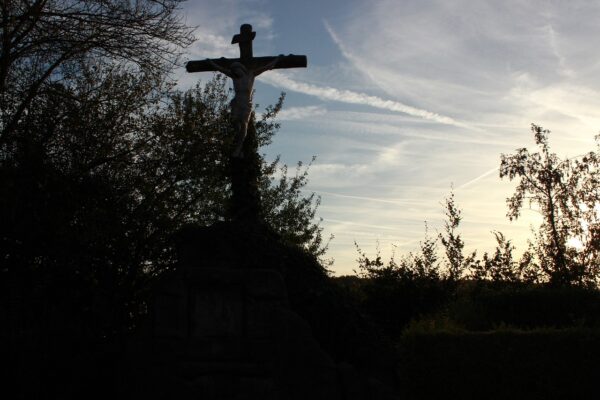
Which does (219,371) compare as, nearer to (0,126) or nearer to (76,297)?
(76,297)

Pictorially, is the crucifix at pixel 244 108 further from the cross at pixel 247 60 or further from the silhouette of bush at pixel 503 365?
the silhouette of bush at pixel 503 365

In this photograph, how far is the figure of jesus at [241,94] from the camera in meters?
11.4

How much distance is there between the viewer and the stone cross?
11.5m

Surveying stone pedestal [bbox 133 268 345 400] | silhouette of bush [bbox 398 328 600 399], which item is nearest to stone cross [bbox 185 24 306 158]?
stone pedestal [bbox 133 268 345 400]

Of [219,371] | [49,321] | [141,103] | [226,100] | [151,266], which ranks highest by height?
[226,100]

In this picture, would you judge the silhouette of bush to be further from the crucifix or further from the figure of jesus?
the figure of jesus

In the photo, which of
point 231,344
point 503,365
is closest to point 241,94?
point 231,344

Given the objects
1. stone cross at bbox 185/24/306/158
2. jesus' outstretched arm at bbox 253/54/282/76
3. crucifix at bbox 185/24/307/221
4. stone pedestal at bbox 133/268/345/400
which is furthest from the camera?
jesus' outstretched arm at bbox 253/54/282/76

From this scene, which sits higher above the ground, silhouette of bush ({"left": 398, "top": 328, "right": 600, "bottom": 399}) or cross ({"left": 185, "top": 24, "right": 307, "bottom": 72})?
cross ({"left": 185, "top": 24, "right": 307, "bottom": 72})

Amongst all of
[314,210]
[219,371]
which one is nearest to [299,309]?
[219,371]

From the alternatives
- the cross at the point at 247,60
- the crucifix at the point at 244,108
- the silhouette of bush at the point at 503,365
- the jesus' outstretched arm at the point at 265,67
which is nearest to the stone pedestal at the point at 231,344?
the silhouette of bush at the point at 503,365

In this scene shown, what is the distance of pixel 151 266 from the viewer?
494 inches

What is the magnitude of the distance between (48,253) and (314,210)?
984cm

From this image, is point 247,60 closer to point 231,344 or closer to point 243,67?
point 243,67
